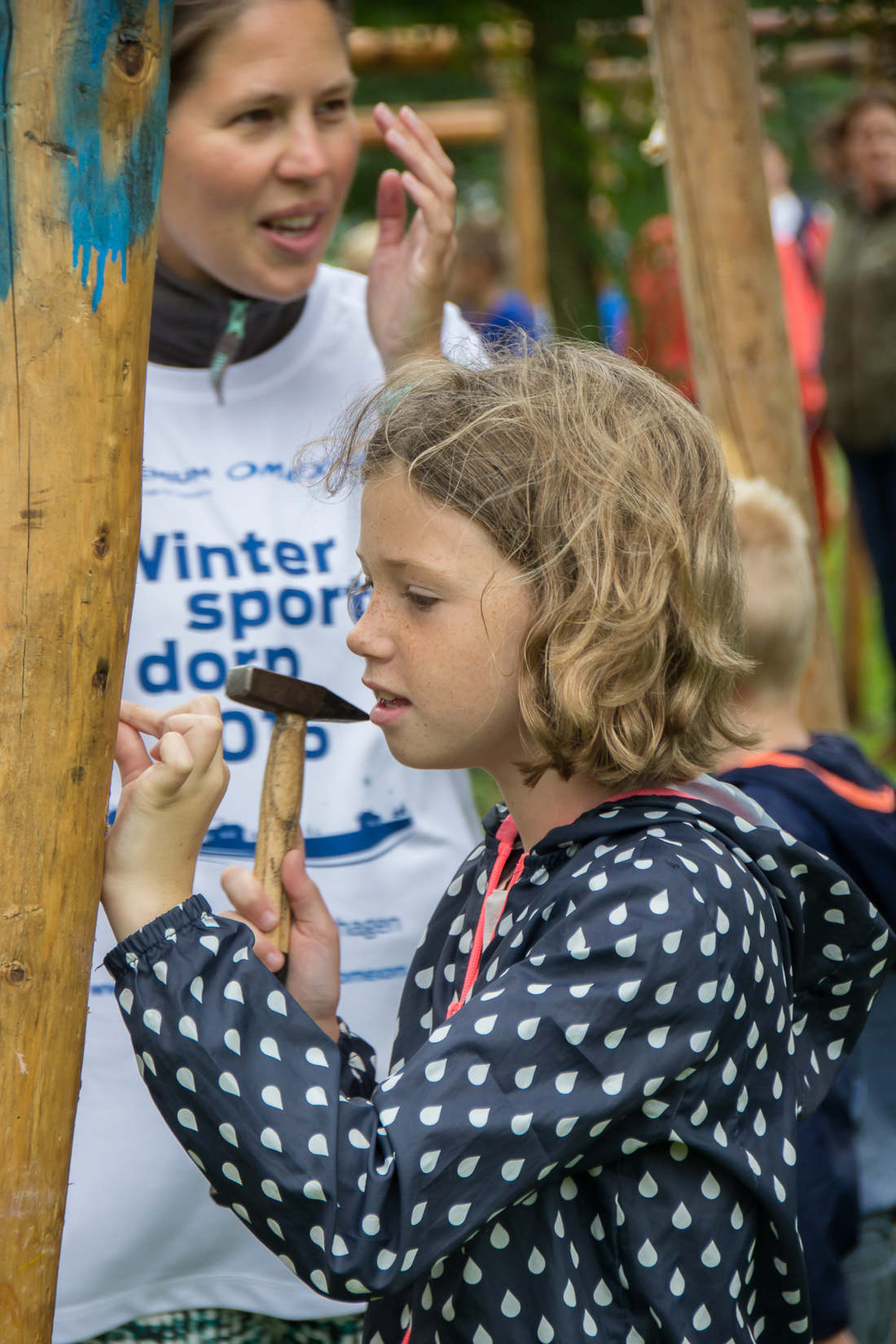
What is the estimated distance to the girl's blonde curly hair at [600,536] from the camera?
1.32m

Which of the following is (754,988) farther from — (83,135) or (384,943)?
(83,135)

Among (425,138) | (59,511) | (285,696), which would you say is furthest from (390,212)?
→ (59,511)

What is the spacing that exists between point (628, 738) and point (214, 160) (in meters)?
1.03

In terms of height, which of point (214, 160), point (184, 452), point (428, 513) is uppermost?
point (214, 160)

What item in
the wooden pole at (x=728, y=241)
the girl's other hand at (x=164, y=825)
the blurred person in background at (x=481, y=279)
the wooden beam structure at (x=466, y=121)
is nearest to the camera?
the girl's other hand at (x=164, y=825)

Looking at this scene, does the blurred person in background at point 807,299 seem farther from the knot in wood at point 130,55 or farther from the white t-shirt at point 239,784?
the knot in wood at point 130,55

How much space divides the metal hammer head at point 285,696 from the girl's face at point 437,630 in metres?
0.15

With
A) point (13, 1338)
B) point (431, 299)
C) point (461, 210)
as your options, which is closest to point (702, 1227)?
point (13, 1338)

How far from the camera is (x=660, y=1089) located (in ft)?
4.01

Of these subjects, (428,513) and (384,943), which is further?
(384,943)

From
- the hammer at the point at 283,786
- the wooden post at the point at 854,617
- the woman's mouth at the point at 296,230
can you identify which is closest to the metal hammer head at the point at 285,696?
the hammer at the point at 283,786

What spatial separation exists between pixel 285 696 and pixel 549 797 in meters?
0.32

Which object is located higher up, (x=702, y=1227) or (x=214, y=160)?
(x=214, y=160)

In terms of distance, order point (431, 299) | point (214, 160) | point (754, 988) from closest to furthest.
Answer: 1. point (754, 988)
2. point (214, 160)
3. point (431, 299)
